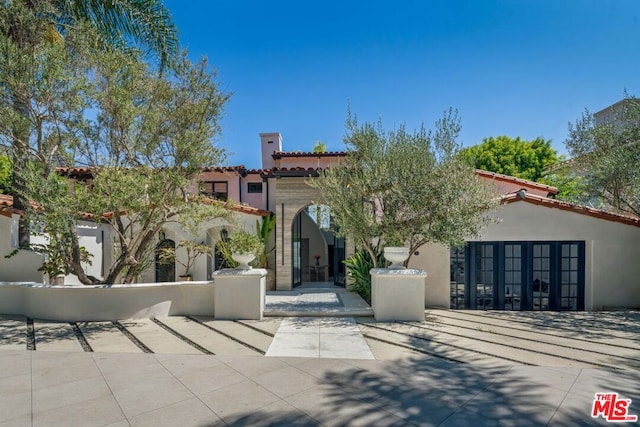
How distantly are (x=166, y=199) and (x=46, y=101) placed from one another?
369 centimetres

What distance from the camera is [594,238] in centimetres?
1095

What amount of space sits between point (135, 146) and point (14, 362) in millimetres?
5355

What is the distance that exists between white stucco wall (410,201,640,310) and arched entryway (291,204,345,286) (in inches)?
262

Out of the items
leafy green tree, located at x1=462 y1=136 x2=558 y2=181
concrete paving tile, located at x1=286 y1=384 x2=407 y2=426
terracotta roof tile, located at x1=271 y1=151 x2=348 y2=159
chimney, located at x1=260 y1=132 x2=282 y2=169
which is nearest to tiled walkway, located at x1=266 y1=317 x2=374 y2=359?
concrete paving tile, located at x1=286 y1=384 x2=407 y2=426

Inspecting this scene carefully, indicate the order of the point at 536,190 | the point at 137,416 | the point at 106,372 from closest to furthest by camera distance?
1. the point at 137,416
2. the point at 106,372
3. the point at 536,190

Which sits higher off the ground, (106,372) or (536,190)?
(536,190)

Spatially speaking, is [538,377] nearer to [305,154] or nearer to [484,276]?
[484,276]

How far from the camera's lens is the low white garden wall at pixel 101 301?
832 centimetres

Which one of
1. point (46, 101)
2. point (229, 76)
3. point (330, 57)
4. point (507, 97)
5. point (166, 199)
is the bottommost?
point (166, 199)

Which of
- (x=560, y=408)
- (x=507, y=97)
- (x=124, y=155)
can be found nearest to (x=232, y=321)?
(x=124, y=155)

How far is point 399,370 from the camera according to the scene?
536cm

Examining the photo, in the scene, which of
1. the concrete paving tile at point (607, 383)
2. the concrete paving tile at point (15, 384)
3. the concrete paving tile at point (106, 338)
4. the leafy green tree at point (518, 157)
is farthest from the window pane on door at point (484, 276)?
the leafy green tree at point (518, 157)

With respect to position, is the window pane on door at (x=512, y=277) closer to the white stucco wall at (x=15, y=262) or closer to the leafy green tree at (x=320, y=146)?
the white stucco wall at (x=15, y=262)

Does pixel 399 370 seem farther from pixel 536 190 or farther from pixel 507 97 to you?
pixel 536 190
